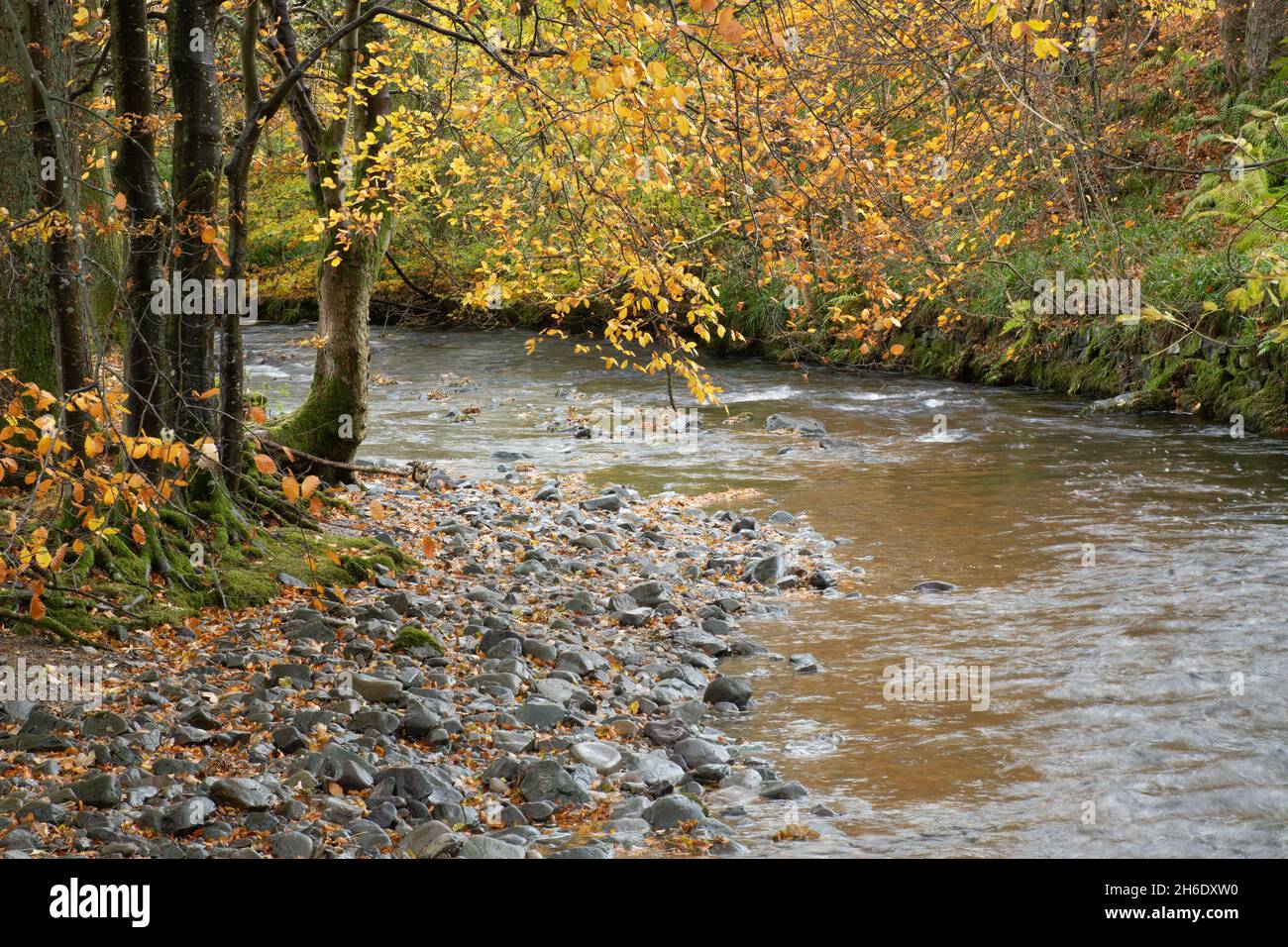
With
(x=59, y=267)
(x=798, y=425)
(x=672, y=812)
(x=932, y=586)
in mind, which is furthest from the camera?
(x=798, y=425)

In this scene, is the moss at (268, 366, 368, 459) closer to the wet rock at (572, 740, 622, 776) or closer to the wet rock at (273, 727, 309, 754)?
the wet rock at (273, 727, 309, 754)

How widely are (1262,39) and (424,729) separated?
1898 cm

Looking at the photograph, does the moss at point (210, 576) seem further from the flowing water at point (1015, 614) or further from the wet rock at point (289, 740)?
the flowing water at point (1015, 614)

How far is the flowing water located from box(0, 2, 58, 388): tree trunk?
578cm

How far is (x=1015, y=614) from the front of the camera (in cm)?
884

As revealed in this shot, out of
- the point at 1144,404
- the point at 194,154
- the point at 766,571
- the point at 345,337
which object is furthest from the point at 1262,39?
the point at 194,154

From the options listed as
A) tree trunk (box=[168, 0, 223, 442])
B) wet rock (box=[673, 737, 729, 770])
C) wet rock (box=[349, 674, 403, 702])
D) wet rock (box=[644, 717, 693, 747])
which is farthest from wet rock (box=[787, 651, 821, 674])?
tree trunk (box=[168, 0, 223, 442])

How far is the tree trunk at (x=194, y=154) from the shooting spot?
24.2 feet

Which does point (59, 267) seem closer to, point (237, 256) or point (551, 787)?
point (237, 256)

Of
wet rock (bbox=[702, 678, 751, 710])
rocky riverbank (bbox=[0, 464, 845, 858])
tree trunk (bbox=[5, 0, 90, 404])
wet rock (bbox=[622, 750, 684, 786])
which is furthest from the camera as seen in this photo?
wet rock (bbox=[702, 678, 751, 710])

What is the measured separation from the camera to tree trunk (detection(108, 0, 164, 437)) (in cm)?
691

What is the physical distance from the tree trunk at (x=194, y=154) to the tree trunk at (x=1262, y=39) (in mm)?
17268

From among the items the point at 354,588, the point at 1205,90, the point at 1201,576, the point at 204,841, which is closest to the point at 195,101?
the point at 354,588

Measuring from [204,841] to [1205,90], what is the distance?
2173 cm
